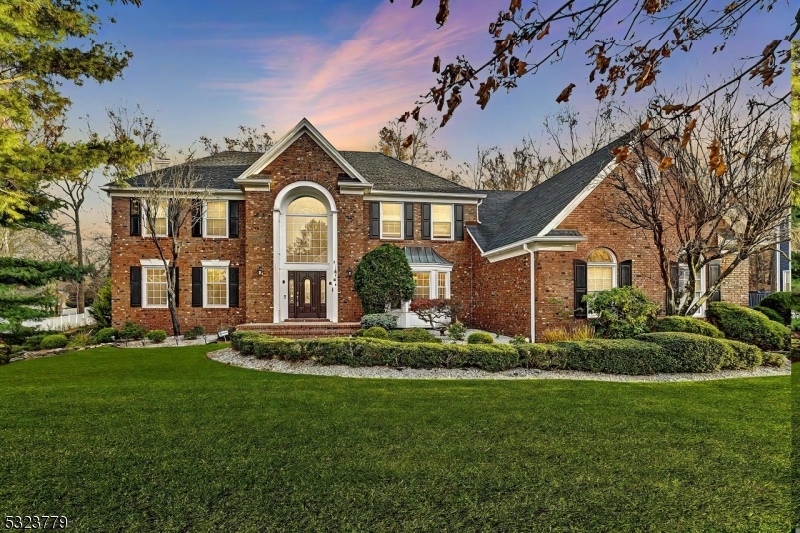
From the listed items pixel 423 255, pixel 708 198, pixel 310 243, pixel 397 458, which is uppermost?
pixel 708 198

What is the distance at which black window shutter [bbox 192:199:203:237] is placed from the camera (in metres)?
16.4

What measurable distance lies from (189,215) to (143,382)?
10.2 meters

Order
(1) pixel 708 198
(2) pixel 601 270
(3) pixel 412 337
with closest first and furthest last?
(1) pixel 708 198
(3) pixel 412 337
(2) pixel 601 270

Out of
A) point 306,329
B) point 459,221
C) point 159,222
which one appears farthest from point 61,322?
point 459,221

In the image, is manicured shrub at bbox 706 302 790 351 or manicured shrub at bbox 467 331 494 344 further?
manicured shrub at bbox 467 331 494 344

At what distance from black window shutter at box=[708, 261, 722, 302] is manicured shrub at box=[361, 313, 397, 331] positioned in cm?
875

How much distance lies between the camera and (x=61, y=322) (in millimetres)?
14758

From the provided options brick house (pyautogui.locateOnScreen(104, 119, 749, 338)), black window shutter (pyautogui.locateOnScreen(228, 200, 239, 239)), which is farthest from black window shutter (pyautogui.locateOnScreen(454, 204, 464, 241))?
black window shutter (pyautogui.locateOnScreen(228, 200, 239, 239))

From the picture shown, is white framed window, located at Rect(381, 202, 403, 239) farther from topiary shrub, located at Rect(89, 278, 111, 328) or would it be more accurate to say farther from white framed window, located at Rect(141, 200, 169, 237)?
topiary shrub, located at Rect(89, 278, 111, 328)

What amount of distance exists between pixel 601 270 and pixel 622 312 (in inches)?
93.3

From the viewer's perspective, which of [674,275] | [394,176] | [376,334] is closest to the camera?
[376,334]

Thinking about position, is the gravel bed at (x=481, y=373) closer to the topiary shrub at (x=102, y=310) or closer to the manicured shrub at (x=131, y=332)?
the manicured shrub at (x=131, y=332)

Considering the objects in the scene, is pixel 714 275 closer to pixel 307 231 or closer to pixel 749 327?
pixel 749 327

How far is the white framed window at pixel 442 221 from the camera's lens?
17844mm
